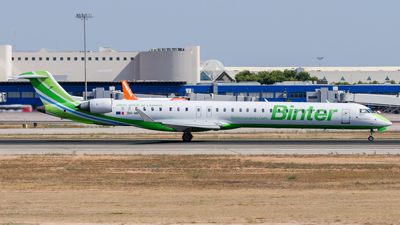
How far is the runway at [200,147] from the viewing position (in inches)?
1304

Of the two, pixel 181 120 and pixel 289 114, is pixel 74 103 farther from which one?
pixel 289 114

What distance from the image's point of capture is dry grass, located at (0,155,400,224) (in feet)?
51.1

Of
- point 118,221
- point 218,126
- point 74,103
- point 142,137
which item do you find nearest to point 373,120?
point 218,126

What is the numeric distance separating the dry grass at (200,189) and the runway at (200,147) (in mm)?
2626

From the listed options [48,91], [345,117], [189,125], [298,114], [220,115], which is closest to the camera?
[189,125]

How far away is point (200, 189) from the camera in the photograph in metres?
20.5

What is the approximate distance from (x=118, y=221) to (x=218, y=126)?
2501cm

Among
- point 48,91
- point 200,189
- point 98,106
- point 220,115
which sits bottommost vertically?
point 200,189

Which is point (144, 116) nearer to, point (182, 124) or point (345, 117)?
point (182, 124)

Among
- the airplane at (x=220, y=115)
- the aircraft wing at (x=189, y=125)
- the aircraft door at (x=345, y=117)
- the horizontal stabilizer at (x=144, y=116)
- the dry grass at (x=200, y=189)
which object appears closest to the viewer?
the dry grass at (x=200, y=189)

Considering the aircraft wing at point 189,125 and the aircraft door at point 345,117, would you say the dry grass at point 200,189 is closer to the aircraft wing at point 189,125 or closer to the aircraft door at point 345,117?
the aircraft wing at point 189,125

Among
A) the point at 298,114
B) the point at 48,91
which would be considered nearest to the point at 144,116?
the point at 48,91

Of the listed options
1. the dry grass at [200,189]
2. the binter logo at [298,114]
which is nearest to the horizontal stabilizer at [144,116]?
the dry grass at [200,189]

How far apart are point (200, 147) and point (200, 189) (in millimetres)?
15279
